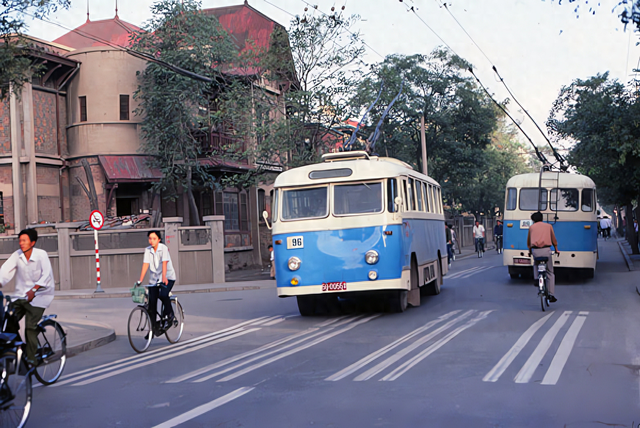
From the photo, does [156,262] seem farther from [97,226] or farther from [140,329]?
[97,226]

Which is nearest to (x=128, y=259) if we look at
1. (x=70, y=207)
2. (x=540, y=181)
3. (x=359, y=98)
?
(x=70, y=207)

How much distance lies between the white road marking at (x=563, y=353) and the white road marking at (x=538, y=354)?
0.17 meters

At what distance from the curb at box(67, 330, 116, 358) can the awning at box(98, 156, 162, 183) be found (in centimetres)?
1885

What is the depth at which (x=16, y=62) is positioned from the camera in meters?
15.4

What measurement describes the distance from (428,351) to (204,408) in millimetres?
3899

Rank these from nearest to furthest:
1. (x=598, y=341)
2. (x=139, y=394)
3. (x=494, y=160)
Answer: (x=139, y=394) → (x=598, y=341) → (x=494, y=160)

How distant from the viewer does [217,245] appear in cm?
2666

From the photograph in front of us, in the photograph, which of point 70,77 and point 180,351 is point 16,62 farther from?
point 70,77

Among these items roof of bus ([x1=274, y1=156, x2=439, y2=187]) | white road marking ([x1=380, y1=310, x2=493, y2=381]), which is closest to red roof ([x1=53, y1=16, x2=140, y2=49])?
roof of bus ([x1=274, y1=156, x2=439, y2=187])

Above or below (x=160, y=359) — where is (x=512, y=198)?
above

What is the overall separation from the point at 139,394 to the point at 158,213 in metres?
23.5

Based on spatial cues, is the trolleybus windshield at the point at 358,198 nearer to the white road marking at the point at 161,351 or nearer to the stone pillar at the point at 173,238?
the white road marking at the point at 161,351

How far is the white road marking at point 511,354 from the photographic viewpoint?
8083 millimetres

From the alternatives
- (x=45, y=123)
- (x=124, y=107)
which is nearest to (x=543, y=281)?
(x=124, y=107)
